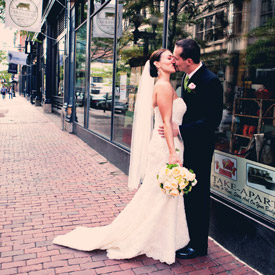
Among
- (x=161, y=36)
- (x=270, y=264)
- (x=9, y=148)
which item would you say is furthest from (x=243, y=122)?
(x=9, y=148)

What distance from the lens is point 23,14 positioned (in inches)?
438

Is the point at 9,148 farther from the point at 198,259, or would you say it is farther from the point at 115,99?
the point at 198,259

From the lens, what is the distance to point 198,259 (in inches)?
133

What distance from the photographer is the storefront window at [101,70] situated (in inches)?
322

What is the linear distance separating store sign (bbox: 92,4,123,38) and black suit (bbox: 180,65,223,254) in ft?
16.2

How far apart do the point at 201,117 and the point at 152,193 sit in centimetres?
91

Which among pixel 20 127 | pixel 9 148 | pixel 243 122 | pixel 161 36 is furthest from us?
pixel 20 127

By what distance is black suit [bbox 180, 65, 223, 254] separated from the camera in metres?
3.10

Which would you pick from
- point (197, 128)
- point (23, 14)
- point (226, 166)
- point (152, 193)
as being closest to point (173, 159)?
point (197, 128)

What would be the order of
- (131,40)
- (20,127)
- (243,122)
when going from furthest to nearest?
(20,127) → (131,40) → (243,122)

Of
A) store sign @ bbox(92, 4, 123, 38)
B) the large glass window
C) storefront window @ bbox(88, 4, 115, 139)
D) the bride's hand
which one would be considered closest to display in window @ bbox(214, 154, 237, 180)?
the bride's hand

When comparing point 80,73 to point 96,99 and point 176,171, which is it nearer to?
point 96,99

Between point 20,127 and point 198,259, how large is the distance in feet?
39.4

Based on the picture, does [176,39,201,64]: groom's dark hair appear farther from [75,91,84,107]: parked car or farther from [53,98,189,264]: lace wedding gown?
[75,91,84,107]: parked car
